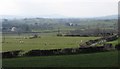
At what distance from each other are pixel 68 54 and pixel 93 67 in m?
8.63

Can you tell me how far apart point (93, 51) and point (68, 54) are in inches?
102

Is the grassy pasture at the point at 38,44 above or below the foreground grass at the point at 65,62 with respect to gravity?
above

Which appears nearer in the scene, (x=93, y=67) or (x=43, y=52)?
(x=93, y=67)

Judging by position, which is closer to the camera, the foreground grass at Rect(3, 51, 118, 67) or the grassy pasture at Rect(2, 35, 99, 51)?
the foreground grass at Rect(3, 51, 118, 67)

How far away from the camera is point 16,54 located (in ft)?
84.4

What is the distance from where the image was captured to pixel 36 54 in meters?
25.6

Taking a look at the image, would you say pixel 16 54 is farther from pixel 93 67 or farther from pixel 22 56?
pixel 93 67

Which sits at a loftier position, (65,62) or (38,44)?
(38,44)

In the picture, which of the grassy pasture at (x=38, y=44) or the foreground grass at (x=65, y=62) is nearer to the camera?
the foreground grass at (x=65, y=62)

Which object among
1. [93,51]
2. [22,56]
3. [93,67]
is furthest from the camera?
[93,51]

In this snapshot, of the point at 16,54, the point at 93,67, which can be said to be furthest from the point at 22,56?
the point at 93,67

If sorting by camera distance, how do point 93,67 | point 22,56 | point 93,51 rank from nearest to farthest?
point 93,67
point 22,56
point 93,51

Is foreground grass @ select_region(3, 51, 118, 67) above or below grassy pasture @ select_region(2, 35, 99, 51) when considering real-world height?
below

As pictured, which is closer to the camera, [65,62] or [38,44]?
[65,62]
